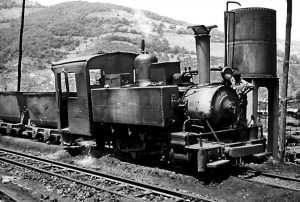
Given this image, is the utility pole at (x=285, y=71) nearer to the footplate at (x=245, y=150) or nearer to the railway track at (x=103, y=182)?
the footplate at (x=245, y=150)

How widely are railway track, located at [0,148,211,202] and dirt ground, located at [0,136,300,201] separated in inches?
16.5

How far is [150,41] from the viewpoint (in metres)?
44.9

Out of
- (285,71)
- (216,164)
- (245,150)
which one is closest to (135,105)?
(216,164)

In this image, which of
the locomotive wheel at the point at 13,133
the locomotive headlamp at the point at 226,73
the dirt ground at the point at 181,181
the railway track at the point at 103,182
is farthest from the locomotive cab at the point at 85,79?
the locomotive wheel at the point at 13,133

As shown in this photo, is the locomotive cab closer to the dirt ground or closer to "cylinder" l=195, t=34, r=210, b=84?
the dirt ground

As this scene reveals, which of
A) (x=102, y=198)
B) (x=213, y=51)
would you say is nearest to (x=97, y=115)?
(x=102, y=198)

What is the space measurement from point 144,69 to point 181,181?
319 centimetres

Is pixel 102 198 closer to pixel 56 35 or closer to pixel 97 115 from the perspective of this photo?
pixel 97 115

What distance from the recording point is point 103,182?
8375 millimetres

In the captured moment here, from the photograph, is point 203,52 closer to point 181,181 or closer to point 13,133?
point 181,181

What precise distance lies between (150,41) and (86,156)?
113 feet

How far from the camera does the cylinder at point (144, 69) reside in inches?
393

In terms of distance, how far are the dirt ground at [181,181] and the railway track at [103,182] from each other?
419 mm

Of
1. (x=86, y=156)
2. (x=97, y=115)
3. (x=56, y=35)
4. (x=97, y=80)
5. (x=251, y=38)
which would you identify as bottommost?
(x=86, y=156)
